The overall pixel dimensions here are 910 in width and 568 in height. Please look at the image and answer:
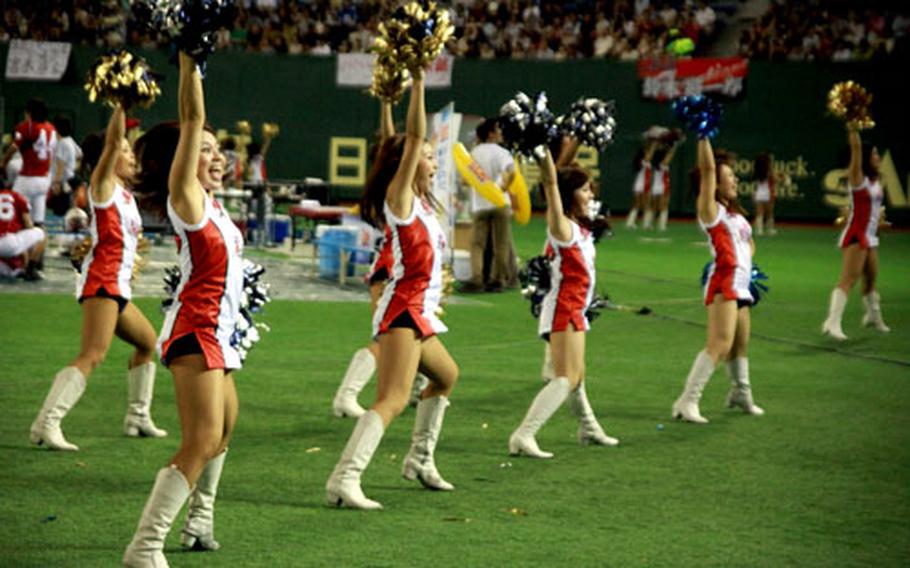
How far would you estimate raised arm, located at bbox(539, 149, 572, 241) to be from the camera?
7625 mm

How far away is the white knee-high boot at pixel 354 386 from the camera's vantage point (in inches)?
365

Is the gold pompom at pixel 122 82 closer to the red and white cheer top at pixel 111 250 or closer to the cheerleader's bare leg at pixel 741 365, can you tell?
the red and white cheer top at pixel 111 250

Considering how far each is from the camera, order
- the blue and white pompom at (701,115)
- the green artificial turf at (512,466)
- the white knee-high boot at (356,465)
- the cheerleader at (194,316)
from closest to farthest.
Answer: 1. the cheerleader at (194,316)
2. the green artificial turf at (512,466)
3. the white knee-high boot at (356,465)
4. the blue and white pompom at (701,115)

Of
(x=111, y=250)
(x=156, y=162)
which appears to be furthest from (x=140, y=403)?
(x=156, y=162)

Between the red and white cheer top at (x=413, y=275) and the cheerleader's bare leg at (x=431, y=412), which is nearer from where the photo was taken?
the red and white cheer top at (x=413, y=275)

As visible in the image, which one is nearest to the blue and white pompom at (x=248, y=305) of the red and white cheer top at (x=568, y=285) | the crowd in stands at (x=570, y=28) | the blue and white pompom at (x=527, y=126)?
the blue and white pompom at (x=527, y=126)

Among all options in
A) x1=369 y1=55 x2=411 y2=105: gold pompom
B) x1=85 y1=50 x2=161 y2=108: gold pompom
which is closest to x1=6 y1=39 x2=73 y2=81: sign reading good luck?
x1=369 y1=55 x2=411 y2=105: gold pompom

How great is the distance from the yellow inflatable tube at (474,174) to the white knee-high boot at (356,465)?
10.4 m

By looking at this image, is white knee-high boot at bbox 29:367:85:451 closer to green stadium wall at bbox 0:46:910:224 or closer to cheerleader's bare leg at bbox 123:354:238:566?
cheerleader's bare leg at bbox 123:354:238:566

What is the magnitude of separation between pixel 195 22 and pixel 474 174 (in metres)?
12.1

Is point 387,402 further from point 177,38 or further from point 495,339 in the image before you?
point 495,339

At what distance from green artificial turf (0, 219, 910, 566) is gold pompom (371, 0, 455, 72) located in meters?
1.99

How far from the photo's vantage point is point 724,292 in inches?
380

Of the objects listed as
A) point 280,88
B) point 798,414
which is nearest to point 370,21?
point 280,88
